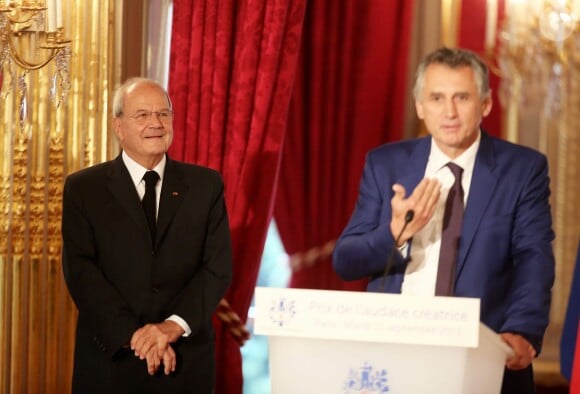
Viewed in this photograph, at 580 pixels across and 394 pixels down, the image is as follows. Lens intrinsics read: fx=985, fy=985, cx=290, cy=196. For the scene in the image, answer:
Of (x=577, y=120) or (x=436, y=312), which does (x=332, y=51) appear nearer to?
(x=577, y=120)

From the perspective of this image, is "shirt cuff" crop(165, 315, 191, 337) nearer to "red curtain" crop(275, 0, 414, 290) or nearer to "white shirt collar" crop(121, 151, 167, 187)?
"white shirt collar" crop(121, 151, 167, 187)

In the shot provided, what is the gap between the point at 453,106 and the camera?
9.86 feet

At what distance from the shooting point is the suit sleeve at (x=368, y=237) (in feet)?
9.17

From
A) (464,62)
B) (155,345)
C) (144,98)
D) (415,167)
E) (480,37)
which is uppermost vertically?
(480,37)

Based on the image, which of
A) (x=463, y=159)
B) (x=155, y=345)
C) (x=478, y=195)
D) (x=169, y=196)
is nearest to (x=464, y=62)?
(x=463, y=159)

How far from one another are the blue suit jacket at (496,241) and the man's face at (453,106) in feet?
0.26

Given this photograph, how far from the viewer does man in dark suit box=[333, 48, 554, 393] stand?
283 cm

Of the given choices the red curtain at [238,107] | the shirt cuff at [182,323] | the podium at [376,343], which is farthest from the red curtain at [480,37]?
the podium at [376,343]

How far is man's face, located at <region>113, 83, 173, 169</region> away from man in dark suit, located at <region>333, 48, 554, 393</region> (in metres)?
0.74

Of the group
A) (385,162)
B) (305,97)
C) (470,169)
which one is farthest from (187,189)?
(305,97)

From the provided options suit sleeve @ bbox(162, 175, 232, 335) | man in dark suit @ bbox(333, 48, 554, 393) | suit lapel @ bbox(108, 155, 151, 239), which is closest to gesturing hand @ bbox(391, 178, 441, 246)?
man in dark suit @ bbox(333, 48, 554, 393)

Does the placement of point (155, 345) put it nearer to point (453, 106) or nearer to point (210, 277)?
point (210, 277)

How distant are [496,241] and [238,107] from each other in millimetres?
1906

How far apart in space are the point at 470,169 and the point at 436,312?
2.91ft
